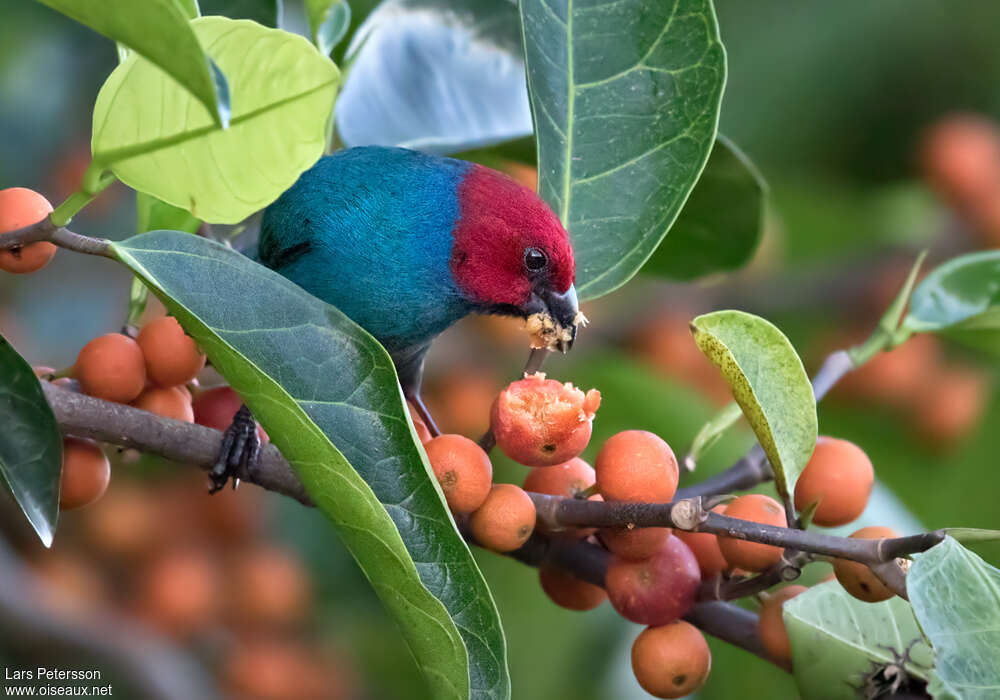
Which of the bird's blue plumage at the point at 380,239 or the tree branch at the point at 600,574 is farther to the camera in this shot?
the bird's blue plumage at the point at 380,239

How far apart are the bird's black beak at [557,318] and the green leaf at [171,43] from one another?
105cm

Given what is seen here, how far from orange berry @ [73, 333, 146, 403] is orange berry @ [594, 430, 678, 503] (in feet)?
2.09

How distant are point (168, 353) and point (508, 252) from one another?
2.32ft

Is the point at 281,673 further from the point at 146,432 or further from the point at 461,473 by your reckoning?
the point at 461,473

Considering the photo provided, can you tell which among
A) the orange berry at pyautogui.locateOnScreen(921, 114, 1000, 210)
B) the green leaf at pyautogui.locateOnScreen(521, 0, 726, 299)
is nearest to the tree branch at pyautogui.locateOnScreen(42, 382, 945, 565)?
the green leaf at pyautogui.locateOnScreen(521, 0, 726, 299)

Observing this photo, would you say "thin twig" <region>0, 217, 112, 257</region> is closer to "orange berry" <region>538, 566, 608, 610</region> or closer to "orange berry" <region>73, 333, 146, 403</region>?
"orange berry" <region>73, 333, 146, 403</region>

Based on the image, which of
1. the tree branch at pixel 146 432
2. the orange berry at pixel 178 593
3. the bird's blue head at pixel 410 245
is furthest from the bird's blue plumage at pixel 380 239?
the orange berry at pixel 178 593

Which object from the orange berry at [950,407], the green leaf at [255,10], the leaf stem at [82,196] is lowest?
the orange berry at [950,407]

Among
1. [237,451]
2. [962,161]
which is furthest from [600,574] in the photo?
[962,161]

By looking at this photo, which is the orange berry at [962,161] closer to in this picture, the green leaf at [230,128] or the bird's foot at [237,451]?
the bird's foot at [237,451]

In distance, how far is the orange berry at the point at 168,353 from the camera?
1495 millimetres

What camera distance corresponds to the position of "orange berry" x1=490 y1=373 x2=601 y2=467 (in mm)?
1328

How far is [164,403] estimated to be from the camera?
1540 millimetres

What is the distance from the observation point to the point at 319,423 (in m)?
1.22
